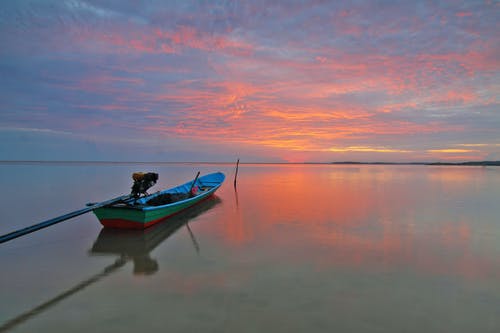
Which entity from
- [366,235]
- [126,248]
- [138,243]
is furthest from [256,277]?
[366,235]

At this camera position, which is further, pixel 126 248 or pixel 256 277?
pixel 126 248

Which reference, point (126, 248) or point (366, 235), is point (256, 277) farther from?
point (366, 235)

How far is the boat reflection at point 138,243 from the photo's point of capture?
6.95 meters

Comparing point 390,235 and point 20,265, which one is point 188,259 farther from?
point 390,235

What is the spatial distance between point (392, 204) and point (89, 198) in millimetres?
19439

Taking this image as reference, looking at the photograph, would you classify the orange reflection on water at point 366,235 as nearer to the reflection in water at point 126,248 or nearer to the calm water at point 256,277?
the calm water at point 256,277

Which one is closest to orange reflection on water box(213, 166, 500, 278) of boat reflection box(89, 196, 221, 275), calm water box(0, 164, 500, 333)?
calm water box(0, 164, 500, 333)

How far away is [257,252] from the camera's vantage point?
7652 millimetres

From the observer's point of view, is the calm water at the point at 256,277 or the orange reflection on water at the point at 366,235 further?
Result: the orange reflection on water at the point at 366,235

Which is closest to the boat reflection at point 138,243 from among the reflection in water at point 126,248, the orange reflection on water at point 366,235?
the reflection in water at point 126,248

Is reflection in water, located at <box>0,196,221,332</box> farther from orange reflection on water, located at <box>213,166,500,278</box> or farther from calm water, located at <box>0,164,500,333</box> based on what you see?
orange reflection on water, located at <box>213,166,500,278</box>

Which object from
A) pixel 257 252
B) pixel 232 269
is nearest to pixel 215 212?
pixel 257 252

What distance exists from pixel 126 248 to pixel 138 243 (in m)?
0.51

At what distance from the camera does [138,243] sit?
8609 millimetres
